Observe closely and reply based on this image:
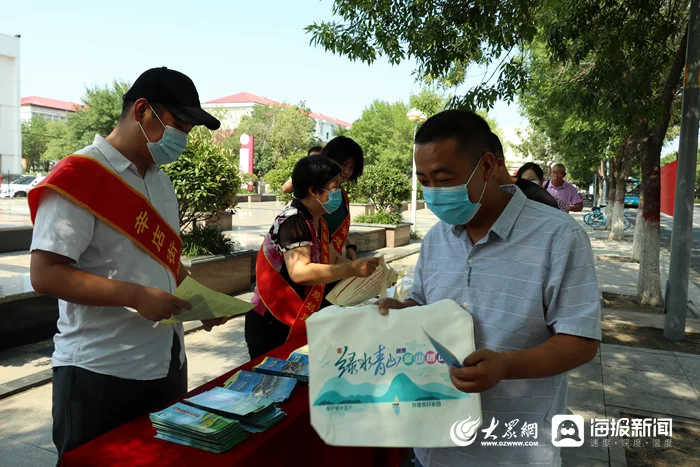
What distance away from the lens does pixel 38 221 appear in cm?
167

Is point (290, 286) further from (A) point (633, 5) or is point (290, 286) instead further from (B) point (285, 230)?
(A) point (633, 5)

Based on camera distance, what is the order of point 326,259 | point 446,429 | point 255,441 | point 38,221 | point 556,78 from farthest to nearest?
point 556,78
point 326,259
point 255,441
point 38,221
point 446,429

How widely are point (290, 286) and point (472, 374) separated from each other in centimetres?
164

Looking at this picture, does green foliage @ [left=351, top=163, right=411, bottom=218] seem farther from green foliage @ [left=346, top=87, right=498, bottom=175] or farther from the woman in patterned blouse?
green foliage @ [left=346, top=87, right=498, bottom=175]

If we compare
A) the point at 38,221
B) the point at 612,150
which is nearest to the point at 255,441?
the point at 38,221

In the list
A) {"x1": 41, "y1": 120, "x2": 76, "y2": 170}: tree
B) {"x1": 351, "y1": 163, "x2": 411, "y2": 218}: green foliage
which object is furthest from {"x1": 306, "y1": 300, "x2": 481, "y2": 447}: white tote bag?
{"x1": 41, "y1": 120, "x2": 76, "y2": 170}: tree

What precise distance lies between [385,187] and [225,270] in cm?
831

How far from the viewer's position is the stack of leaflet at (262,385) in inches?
84.9

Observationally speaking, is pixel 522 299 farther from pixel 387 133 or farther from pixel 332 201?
pixel 387 133

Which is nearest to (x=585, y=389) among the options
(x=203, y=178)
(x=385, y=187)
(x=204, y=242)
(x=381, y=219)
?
(x=204, y=242)

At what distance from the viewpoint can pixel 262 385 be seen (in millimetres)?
2234

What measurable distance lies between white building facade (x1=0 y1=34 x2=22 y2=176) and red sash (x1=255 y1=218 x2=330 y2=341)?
40.2 metres

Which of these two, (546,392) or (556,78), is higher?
(556,78)

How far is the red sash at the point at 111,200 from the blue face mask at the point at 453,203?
101cm
